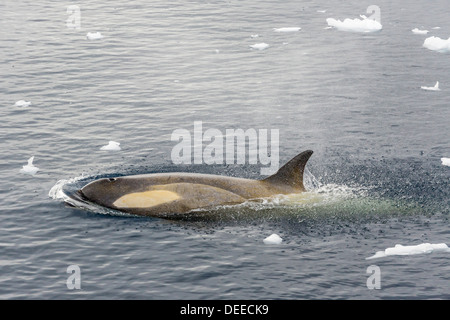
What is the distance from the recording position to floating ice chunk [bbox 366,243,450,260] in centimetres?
2048

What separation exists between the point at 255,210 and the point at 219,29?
27.8 m

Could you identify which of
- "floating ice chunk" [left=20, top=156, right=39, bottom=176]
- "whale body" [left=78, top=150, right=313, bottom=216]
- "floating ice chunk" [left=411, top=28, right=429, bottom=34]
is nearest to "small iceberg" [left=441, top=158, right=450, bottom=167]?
"whale body" [left=78, top=150, right=313, bottom=216]

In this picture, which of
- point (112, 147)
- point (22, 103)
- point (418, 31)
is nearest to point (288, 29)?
point (418, 31)

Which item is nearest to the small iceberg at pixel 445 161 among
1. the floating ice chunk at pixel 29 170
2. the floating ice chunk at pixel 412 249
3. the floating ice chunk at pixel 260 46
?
the floating ice chunk at pixel 412 249

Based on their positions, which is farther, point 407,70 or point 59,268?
point 407,70

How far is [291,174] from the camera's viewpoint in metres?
24.0

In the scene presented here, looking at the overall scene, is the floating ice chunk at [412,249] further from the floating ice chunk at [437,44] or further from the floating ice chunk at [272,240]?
the floating ice chunk at [437,44]

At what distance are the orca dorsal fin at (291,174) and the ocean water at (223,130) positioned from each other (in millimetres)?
515

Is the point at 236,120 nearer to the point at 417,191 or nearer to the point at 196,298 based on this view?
the point at 417,191

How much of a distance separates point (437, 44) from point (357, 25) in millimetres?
6118

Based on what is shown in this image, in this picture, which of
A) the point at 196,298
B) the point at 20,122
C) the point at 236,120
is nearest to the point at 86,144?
the point at 20,122

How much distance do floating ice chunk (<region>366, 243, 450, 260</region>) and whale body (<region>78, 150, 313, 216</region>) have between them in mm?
4222

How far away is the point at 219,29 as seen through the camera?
49.2 meters
